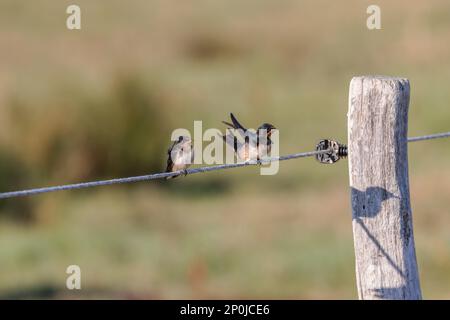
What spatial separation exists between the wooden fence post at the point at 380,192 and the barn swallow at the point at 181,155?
276 centimetres

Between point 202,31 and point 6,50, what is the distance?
5.73 metres

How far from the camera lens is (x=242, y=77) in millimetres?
24250

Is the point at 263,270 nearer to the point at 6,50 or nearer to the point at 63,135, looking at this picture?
the point at 63,135

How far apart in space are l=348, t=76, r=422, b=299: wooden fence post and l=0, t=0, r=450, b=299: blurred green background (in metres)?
7.53

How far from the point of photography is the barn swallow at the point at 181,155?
7828 millimetres

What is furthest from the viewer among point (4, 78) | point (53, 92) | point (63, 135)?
point (4, 78)

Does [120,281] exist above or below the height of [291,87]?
below

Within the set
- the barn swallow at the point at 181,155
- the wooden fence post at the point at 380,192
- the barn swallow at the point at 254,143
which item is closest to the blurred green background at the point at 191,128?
the barn swallow at the point at 181,155

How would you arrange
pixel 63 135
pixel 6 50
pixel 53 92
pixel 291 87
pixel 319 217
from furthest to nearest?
pixel 6 50 < pixel 291 87 < pixel 53 92 < pixel 63 135 < pixel 319 217

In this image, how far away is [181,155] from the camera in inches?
310

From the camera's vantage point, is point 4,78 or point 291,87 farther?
point 291,87

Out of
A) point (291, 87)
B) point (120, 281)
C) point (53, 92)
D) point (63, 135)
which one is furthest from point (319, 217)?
point (291, 87)

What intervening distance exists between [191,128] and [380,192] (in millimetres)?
14643

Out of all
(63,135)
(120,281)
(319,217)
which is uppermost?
(63,135)
